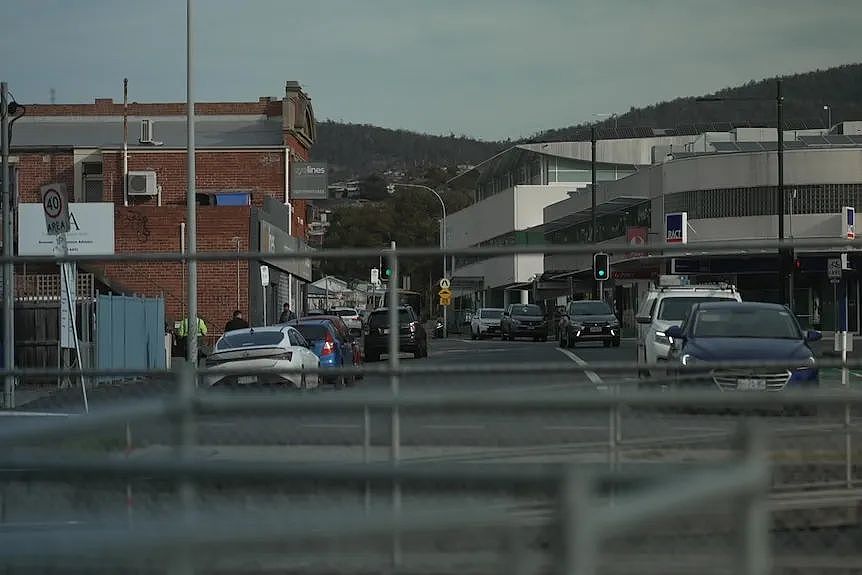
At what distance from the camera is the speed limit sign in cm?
1708

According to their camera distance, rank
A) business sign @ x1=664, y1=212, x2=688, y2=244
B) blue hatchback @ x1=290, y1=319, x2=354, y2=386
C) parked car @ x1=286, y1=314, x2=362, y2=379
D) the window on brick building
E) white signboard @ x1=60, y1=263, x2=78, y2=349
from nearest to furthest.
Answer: white signboard @ x1=60, y1=263, x2=78, y2=349 < blue hatchback @ x1=290, y1=319, x2=354, y2=386 < parked car @ x1=286, y1=314, x2=362, y2=379 < business sign @ x1=664, y1=212, x2=688, y2=244 < the window on brick building

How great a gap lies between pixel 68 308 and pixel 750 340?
7646mm

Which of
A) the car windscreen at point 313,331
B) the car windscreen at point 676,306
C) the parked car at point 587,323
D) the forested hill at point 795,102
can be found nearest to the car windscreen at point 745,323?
the car windscreen at point 676,306

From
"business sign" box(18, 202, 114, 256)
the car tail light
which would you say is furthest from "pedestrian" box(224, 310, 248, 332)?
"business sign" box(18, 202, 114, 256)

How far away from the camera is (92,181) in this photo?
56562mm

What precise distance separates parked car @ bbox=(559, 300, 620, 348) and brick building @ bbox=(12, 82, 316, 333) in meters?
7.43

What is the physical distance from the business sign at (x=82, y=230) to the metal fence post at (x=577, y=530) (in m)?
27.8

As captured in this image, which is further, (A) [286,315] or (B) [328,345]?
(B) [328,345]

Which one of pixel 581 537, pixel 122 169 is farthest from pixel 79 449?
pixel 122 169

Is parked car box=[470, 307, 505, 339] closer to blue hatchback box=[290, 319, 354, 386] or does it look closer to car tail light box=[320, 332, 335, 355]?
blue hatchback box=[290, 319, 354, 386]

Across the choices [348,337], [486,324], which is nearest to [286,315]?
[348,337]

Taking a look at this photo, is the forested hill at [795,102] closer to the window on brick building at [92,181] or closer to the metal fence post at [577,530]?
the window on brick building at [92,181]

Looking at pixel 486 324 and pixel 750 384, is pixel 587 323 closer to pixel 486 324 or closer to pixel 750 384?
pixel 486 324

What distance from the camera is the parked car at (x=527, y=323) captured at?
52688 mm
